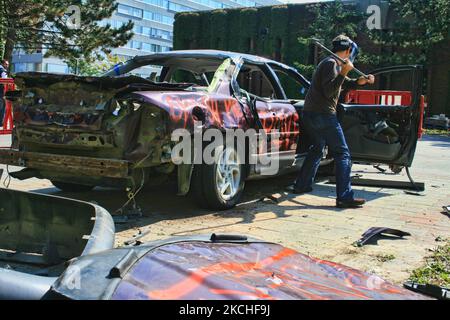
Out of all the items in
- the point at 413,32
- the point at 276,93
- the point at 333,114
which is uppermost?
the point at 413,32

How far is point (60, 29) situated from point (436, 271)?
24.0 metres

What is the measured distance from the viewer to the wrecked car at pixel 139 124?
459cm

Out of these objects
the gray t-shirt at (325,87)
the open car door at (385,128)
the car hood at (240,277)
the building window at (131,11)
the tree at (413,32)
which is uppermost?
the building window at (131,11)

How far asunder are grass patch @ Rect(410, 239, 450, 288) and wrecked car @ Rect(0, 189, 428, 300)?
4.87 feet

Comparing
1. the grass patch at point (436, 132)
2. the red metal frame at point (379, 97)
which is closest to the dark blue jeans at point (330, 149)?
the red metal frame at point (379, 97)

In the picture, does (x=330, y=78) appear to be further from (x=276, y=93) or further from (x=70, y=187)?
(x=70, y=187)

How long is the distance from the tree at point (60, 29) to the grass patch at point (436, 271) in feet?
70.0

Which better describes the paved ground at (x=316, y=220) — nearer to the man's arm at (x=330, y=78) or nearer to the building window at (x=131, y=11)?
the man's arm at (x=330, y=78)

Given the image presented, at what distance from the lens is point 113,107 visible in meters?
4.64

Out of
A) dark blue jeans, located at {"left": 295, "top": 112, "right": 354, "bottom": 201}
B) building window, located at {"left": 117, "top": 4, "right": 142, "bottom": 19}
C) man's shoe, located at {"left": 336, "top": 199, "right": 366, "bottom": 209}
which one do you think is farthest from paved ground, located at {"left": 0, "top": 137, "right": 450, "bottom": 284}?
building window, located at {"left": 117, "top": 4, "right": 142, "bottom": 19}

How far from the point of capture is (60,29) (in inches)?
972

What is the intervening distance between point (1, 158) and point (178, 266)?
4014 mm

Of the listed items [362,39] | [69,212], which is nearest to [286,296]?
[69,212]

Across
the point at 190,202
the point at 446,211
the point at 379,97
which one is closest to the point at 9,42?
the point at 379,97
